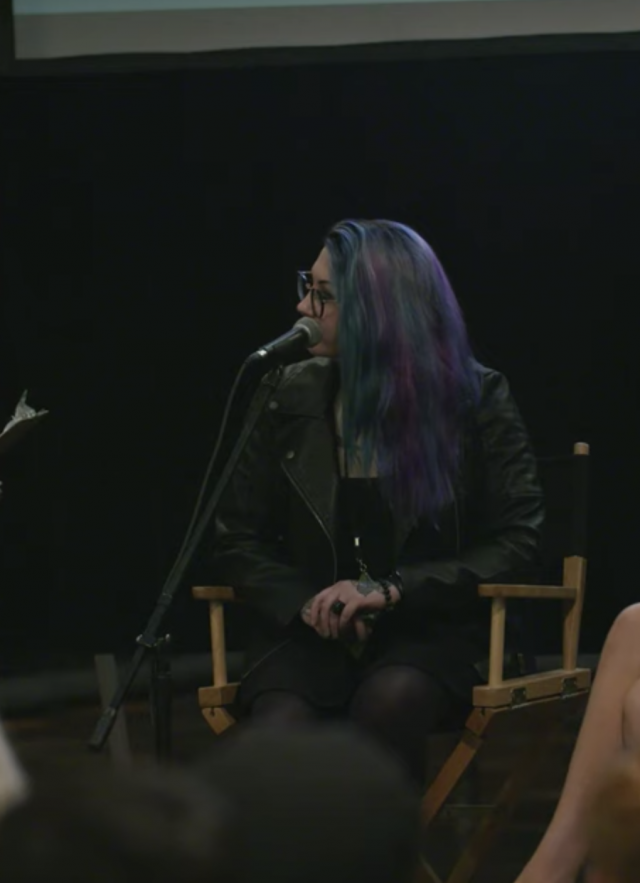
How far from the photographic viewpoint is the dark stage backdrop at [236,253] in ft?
12.7

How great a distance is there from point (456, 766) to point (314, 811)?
180 centimetres

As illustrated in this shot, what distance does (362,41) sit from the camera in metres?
3.82

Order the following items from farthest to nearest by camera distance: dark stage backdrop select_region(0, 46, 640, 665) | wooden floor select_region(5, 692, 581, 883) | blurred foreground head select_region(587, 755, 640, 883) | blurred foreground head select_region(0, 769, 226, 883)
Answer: dark stage backdrop select_region(0, 46, 640, 665), wooden floor select_region(5, 692, 581, 883), blurred foreground head select_region(587, 755, 640, 883), blurred foreground head select_region(0, 769, 226, 883)

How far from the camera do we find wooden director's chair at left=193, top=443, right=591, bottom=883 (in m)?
2.41

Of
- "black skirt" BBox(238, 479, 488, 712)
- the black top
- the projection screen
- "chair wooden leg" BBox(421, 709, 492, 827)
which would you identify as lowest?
"chair wooden leg" BBox(421, 709, 492, 827)

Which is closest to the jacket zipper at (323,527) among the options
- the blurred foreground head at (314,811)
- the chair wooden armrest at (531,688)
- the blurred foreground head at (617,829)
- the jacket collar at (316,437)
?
the jacket collar at (316,437)

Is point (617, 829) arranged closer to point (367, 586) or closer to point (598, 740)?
point (598, 740)

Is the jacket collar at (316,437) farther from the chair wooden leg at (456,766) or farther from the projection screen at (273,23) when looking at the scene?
the projection screen at (273,23)

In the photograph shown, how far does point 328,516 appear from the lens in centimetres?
259

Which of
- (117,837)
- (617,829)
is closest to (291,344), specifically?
(617,829)

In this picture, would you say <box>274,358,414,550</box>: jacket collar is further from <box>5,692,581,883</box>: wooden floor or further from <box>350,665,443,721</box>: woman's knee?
<box>5,692,581,883</box>: wooden floor

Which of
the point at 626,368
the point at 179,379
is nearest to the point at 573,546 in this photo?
the point at 626,368

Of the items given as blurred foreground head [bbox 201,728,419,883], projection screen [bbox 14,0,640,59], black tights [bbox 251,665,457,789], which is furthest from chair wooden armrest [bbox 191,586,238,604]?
blurred foreground head [bbox 201,728,419,883]

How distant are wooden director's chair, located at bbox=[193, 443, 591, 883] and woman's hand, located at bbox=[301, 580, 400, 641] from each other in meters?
0.18
